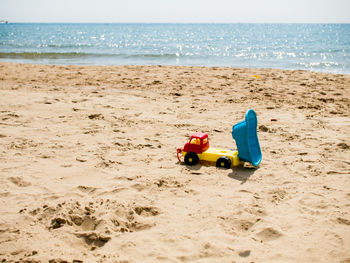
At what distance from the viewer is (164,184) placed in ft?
12.3

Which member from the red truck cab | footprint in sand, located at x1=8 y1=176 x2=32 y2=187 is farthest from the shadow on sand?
footprint in sand, located at x1=8 y1=176 x2=32 y2=187

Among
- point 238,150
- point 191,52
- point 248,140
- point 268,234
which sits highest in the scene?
point 191,52

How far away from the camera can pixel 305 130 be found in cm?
562

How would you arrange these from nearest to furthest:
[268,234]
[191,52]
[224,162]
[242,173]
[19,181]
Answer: [268,234]
[19,181]
[242,173]
[224,162]
[191,52]

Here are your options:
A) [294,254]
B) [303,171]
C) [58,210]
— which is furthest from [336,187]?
[58,210]

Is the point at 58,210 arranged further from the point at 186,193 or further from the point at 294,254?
the point at 294,254

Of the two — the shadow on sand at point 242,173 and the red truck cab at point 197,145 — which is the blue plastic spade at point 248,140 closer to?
the shadow on sand at point 242,173

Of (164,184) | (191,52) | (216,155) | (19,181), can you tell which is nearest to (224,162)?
(216,155)

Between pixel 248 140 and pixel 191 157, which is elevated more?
pixel 248 140

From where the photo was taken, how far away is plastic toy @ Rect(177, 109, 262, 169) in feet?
13.5

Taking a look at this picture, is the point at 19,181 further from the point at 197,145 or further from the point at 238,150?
the point at 238,150

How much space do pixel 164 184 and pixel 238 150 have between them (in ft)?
3.57

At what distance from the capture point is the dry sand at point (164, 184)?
104 inches

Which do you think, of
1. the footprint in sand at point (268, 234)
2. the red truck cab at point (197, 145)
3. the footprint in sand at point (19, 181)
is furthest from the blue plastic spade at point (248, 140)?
the footprint in sand at point (19, 181)
